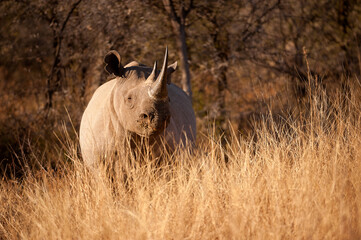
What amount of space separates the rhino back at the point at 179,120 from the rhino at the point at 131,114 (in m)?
0.01

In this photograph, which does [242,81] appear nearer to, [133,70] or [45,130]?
[45,130]

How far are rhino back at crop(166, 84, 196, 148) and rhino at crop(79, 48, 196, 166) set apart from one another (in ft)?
0.03

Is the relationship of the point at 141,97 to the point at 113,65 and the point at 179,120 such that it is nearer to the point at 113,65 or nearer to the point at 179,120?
the point at 113,65

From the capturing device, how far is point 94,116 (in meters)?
4.43

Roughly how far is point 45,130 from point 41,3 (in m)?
2.77

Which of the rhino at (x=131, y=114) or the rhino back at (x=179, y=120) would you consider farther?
the rhino back at (x=179, y=120)

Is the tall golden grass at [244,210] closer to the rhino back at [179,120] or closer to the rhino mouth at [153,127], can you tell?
the rhino mouth at [153,127]

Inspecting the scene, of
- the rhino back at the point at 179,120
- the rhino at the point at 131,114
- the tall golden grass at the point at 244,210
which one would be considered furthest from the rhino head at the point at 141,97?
the tall golden grass at the point at 244,210

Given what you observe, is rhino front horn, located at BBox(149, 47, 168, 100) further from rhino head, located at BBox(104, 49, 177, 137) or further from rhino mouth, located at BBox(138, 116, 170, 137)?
rhino mouth, located at BBox(138, 116, 170, 137)

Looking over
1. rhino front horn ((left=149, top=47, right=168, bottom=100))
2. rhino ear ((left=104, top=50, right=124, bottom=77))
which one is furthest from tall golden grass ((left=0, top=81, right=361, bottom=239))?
rhino ear ((left=104, top=50, right=124, bottom=77))

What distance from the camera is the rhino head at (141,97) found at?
361 centimetres

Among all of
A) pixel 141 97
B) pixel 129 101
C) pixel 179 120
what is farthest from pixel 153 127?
pixel 179 120

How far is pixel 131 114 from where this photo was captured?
383 cm

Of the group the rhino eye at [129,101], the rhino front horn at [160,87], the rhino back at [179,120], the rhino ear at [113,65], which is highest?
the rhino ear at [113,65]
